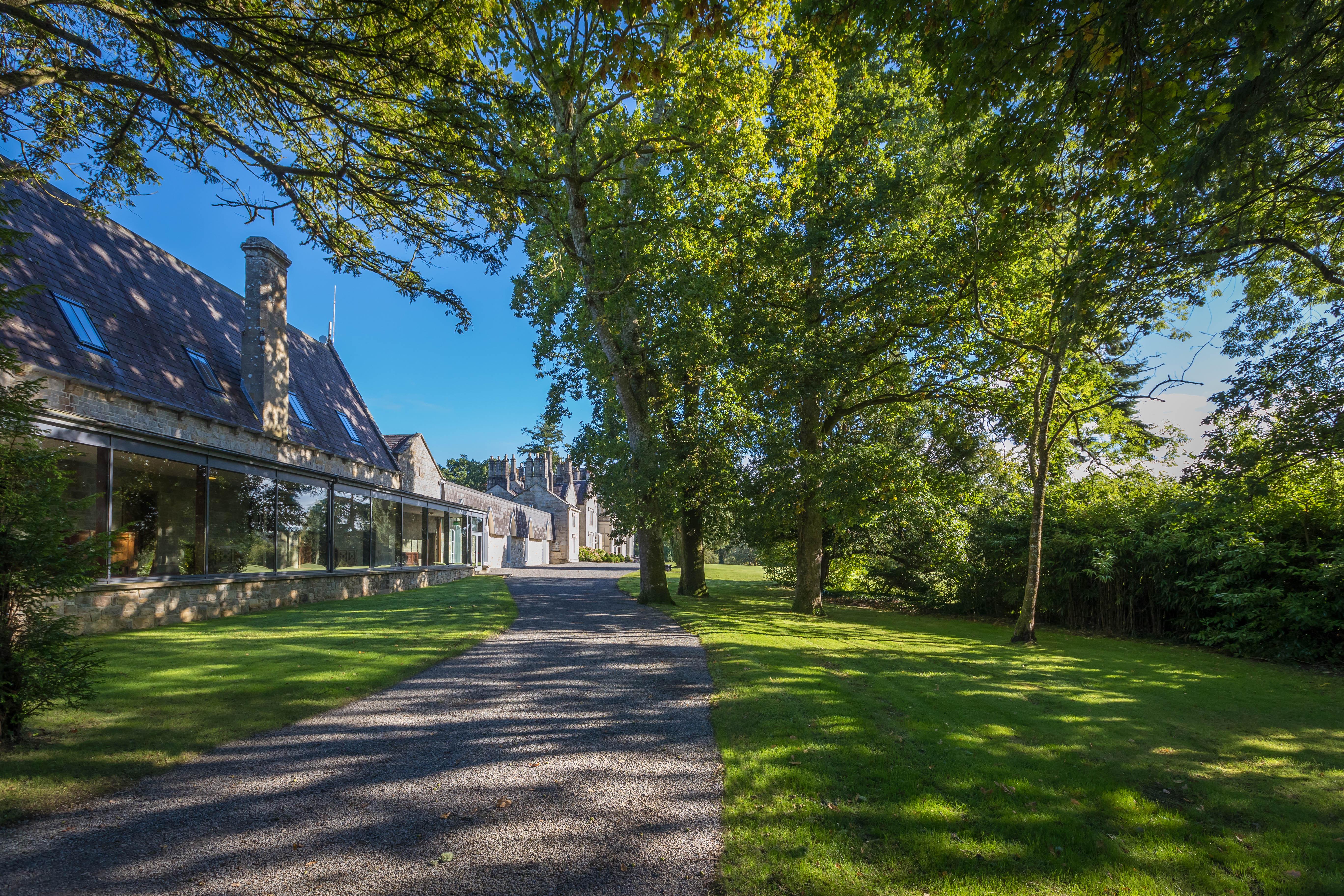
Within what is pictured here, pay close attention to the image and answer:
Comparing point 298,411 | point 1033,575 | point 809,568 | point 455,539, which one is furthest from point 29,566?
point 455,539

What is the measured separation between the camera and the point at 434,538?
85.2 feet

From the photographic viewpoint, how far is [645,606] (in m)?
16.0

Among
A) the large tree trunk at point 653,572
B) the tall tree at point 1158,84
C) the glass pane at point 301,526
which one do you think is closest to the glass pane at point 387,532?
the glass pane at point 301,526

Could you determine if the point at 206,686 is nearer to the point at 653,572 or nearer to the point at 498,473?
the point at 653,572

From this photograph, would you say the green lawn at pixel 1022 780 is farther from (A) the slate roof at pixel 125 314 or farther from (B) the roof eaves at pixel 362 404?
(B) the roof eaves at pixel 362 404

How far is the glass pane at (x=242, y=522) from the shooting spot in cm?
1272

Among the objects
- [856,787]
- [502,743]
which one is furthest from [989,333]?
[502,743]

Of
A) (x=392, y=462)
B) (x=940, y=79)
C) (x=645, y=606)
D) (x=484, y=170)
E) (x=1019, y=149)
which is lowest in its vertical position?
(x=645, y=606)

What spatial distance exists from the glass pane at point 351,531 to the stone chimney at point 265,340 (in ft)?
8.46

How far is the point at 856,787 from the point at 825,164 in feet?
48.2

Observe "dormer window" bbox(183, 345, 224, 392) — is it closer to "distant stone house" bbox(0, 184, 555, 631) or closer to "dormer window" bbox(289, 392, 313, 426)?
"distant stone house" bbox(0, 184, 555, 631)

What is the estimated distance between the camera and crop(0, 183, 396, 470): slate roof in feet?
35.5

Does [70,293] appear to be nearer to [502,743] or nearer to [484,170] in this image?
[484,170]

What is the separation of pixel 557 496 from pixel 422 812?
58.2 metres
